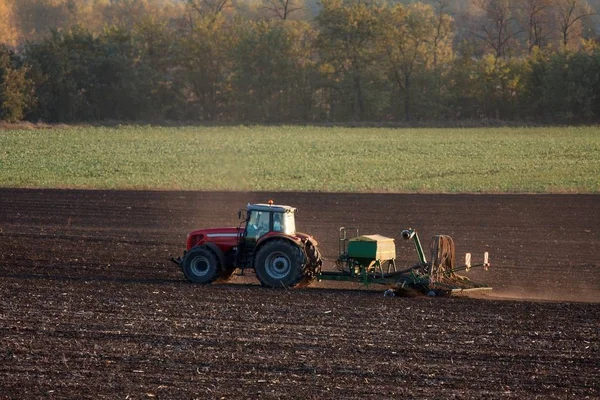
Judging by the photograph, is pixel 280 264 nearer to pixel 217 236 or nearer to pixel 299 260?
pixel 299 260

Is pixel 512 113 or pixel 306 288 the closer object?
pixel 306 288

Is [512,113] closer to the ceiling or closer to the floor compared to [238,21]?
closer to the floor

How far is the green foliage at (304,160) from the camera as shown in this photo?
3500cm

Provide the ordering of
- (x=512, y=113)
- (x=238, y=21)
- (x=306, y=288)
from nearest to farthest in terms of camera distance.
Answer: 1. (x=306, y=288)
2. (x=512, y=113)
3. (x=238, y=21)

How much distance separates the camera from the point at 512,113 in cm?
7162

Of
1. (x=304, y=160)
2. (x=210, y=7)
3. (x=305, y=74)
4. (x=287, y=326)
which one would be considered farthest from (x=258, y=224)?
(x=210, y=7)

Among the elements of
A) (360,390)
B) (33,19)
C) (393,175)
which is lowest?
(360,390)

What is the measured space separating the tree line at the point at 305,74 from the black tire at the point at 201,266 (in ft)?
173

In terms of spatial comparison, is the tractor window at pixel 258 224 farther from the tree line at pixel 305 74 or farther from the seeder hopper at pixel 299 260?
the tree line at pixel 305 74

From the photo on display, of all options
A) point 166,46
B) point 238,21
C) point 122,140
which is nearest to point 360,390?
point 122,140

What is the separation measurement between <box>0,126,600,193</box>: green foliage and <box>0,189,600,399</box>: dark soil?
35.1 ft

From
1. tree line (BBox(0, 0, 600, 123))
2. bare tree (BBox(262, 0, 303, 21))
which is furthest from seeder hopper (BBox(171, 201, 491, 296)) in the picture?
bare tree (BBox(262, 0, 303, 21))

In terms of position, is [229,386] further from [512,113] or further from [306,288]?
[512,113]

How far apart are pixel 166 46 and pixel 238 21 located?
27.2ft
